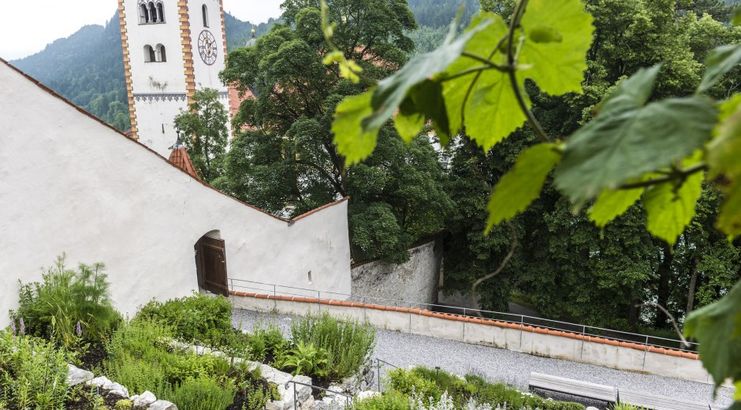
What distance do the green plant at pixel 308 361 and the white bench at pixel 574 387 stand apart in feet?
9.56

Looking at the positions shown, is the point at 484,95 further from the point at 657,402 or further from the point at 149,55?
the point at 149,55

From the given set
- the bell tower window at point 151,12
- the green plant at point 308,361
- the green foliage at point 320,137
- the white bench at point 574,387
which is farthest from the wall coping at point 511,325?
the bell tower window at point 151,12

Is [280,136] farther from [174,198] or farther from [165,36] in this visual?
[165,36]

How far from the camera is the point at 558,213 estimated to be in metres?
11.8

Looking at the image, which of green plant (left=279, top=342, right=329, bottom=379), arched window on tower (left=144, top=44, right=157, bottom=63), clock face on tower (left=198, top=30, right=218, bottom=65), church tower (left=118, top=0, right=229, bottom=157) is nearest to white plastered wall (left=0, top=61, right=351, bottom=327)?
green plant (left=279, top=342, right=329, bottom=379)

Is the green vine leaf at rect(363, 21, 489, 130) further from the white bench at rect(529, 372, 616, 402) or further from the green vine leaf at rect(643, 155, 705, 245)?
the white bench at rect(529, 372, 616, 402)

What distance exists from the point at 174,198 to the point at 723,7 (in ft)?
57.7

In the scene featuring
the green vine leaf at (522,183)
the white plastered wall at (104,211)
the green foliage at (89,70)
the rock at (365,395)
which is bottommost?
the rock at (365,395)

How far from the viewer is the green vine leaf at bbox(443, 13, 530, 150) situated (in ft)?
2.07

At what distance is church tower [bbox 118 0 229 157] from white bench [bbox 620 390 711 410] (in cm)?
1790

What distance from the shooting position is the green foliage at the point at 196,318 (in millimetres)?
6102

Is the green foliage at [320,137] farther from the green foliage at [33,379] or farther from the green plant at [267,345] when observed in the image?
the green foliage at [33,379]

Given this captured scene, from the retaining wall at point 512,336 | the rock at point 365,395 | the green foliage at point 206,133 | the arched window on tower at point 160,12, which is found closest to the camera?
the rock at point 365,395

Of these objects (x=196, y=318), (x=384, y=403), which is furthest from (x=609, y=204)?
(x=196, y=318)
